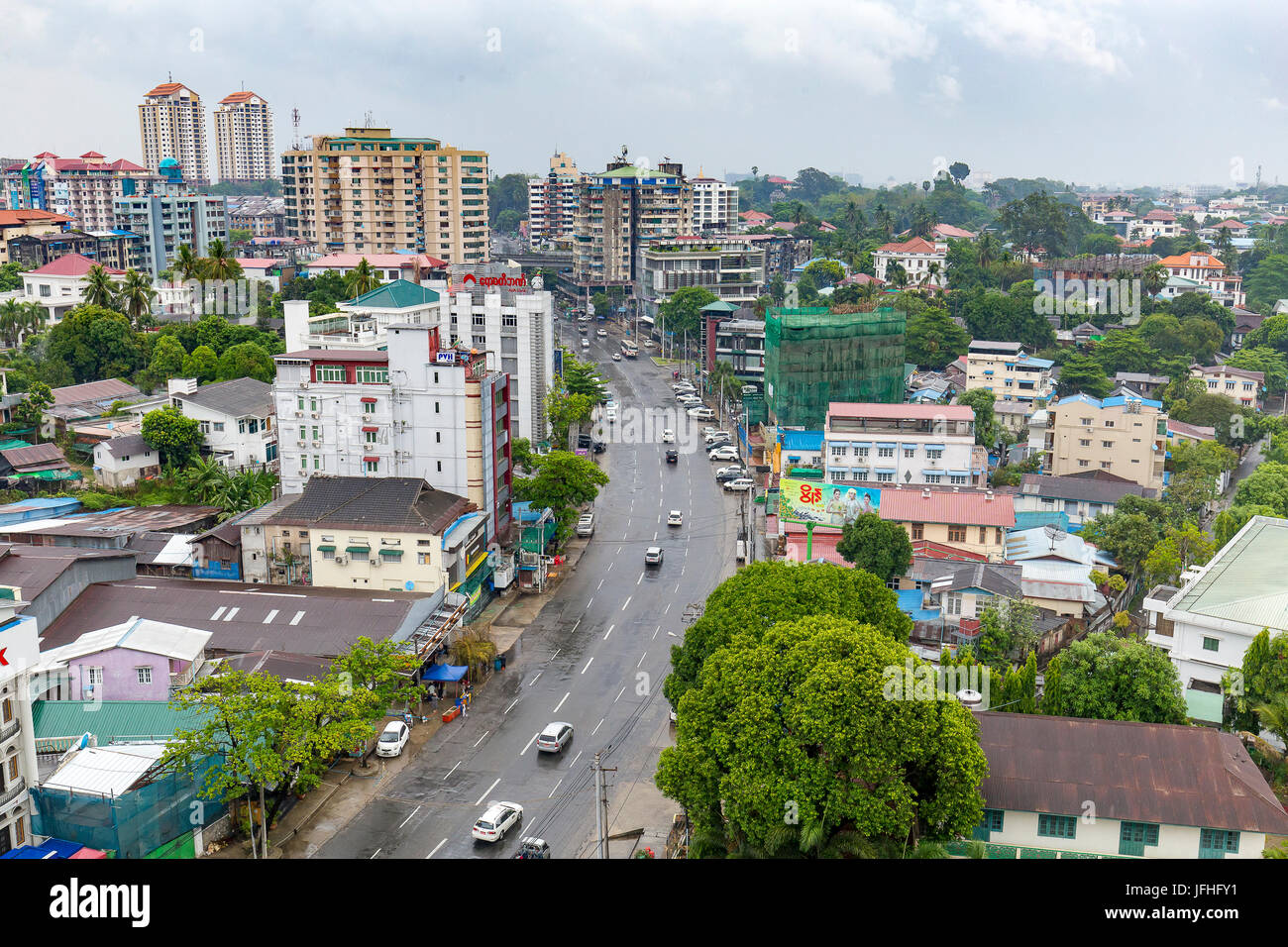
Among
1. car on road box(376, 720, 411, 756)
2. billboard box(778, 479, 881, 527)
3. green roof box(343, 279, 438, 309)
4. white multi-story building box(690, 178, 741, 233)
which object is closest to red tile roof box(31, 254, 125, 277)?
green roof box(343, 279, 438, 309)

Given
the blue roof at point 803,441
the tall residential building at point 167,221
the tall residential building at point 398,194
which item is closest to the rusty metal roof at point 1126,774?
the blue roof at point 803,441

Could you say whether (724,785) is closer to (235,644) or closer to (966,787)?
(966,787)

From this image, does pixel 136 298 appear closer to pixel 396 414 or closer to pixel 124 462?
pixel 124 462

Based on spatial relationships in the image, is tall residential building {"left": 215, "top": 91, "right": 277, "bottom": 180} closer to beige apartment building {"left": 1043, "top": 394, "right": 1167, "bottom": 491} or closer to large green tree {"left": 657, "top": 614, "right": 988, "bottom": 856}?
beige apartment building {"left": 1043, "top": 394, "right": 1167, "bottom": 491}

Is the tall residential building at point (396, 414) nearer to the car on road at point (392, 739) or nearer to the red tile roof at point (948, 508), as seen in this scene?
the car on road at point (392, 739)
